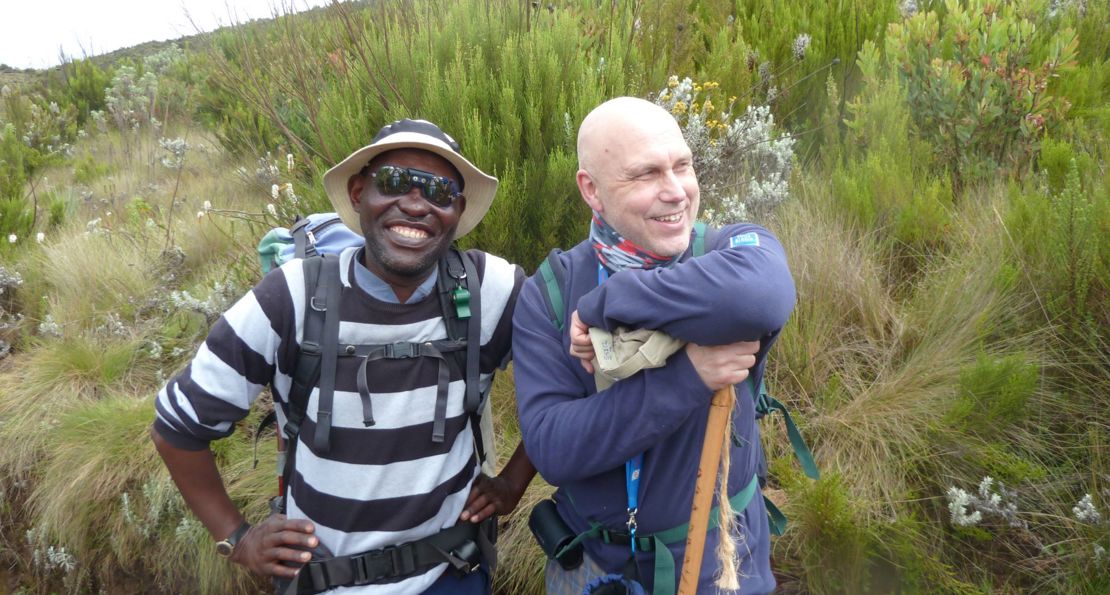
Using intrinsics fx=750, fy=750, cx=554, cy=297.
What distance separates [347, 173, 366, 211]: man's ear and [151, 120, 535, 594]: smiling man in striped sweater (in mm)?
34

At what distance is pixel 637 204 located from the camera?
1.79 meters

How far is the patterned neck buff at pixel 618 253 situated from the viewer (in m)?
1.84

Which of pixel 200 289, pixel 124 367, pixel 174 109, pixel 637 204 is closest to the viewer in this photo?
pixel 637 204

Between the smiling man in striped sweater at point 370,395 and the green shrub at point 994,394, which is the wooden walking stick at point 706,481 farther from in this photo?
the green shrub at point 994,394

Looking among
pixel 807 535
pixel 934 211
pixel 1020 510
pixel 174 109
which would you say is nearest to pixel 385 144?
pixel 807 535

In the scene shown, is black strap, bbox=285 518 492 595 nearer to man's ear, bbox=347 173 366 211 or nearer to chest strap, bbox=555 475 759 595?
chest strap, bbox=555 475 759 595

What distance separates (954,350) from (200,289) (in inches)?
182

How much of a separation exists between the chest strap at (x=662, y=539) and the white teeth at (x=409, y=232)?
0.84 meters

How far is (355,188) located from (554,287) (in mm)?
819

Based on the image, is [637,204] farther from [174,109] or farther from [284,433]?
[174,109]

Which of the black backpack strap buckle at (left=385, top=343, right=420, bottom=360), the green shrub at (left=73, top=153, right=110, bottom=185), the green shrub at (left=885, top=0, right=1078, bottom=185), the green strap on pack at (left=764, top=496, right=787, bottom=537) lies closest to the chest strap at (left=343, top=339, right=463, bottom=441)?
the black backpack strap buckle at (left=385, top=343, right=420, bottom=360)

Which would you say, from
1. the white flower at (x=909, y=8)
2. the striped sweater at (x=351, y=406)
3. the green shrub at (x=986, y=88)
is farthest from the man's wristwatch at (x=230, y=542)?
the white flower at (x=909, y=8)

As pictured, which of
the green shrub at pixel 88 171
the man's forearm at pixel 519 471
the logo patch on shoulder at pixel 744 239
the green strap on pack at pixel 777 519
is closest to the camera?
the logo patch on shoulder at pixel 744 239

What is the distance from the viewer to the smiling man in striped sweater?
206 cm
